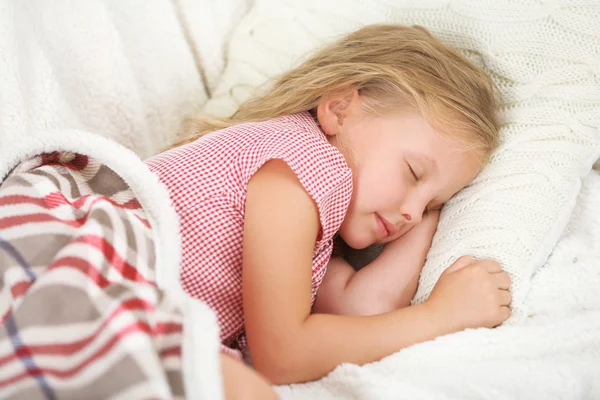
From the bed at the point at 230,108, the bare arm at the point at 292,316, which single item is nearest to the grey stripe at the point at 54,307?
the bed at the point at 230,108

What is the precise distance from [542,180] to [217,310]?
548mm

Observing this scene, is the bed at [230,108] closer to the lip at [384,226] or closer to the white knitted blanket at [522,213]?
the white knitted blanket at [522,213]

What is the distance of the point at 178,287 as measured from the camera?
0.73 meters

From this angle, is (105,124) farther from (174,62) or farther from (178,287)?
(178,287)

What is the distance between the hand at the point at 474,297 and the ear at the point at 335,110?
0.31 metres

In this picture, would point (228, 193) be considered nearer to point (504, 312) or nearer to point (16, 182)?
point (16, 182)

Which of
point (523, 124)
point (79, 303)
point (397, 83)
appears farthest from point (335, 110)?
point (79, 303)

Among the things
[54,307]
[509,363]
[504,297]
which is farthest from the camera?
[504,297]

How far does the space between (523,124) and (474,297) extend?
343 mm

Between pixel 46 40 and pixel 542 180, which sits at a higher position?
pixel 46 40

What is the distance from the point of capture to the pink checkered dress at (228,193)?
2.83 ft

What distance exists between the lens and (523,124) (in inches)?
40.4

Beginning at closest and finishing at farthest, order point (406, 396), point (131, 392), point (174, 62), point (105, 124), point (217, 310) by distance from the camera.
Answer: point (131, 392), point (406, 396), point (217, 310), point (105, 124), point (174, 62)

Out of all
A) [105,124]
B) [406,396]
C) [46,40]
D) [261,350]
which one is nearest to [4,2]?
[46,40]
